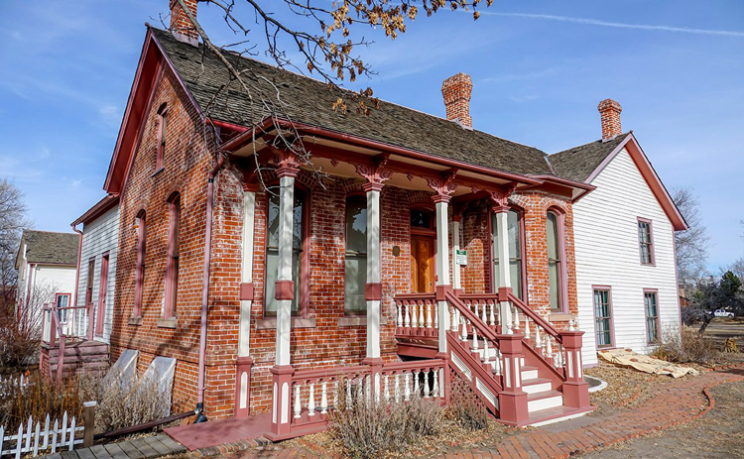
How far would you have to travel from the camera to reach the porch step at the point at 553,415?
26.7 feet

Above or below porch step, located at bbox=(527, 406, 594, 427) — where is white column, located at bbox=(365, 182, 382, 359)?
above

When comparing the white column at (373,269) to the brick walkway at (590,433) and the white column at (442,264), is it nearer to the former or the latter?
the white column at (442,264)

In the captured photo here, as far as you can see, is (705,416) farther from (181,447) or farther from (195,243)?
(195,243)

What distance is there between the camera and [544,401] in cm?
888

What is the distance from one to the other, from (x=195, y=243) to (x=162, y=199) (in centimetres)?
267

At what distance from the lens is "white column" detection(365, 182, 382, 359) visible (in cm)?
809

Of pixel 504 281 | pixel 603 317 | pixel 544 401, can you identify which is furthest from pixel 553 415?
pixel 603 317

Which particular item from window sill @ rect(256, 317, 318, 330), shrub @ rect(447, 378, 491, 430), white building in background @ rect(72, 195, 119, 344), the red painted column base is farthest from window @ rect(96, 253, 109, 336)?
shrub @ rect(447, 378, 491, 430)

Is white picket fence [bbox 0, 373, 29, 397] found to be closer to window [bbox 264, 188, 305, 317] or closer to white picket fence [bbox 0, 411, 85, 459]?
white picket fence [bbox 0, 411, 85, 459]

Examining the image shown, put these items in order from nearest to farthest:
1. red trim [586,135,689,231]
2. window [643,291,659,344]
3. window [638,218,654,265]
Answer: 1. red trim [586,135,689,231]
2. window [643,291,659,344]
3. window [638,218,654,265]

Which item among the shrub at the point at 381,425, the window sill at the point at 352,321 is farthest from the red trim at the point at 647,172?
the shrub at the point at 381,425

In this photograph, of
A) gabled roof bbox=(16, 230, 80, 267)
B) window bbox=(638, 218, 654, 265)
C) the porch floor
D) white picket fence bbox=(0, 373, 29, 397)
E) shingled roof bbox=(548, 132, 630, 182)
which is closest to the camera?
the porch floor

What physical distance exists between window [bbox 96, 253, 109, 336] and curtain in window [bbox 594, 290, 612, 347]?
48.2 ft

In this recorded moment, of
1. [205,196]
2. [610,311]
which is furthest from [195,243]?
[610,311]
